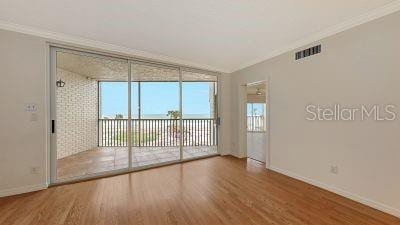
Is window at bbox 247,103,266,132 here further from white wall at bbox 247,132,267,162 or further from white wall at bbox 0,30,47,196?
white wall at bbox 0,30,47,196

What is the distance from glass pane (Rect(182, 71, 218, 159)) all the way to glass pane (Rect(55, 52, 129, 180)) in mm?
1596

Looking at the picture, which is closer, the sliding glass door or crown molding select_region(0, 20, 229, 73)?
crown molding select_region(0, 20, 229, 73)

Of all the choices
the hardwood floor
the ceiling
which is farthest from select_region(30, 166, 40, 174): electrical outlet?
the ceiling

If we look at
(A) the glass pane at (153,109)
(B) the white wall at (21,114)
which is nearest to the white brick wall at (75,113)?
(B) the white wall at (21,114)

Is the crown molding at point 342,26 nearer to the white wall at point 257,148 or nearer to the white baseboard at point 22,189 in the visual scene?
the white wall at point 257,148

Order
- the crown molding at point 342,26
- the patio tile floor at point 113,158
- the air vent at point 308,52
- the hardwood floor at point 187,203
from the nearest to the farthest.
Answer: the hardwood floor at point 187,203 → the crown molding at point 342,26 → the air vent at point 308,52 → the patio tile floor at point 113,158

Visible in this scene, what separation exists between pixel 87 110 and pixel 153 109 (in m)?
1.55

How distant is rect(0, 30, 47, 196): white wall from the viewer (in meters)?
2.90

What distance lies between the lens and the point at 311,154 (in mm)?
3422

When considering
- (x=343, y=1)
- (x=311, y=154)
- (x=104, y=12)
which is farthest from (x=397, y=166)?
(x=104, y=12)

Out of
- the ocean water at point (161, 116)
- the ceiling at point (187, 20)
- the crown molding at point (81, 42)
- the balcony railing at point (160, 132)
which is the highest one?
the ceiling at point (187, 20)

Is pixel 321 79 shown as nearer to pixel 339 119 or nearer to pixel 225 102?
pixel 339 119

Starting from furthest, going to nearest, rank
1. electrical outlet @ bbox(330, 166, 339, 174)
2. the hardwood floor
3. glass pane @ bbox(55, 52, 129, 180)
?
1. glass pane @ bbox(55, 52, 129, 180)
2. electrical outlet @ bbox(330, 166, 339, 174)
3. the hardwood floor

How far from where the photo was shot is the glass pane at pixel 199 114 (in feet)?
17.3
